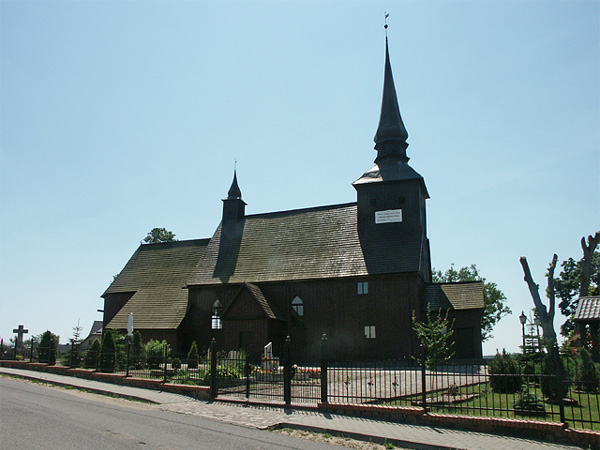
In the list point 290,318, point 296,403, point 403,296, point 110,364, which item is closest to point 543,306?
point 403,296

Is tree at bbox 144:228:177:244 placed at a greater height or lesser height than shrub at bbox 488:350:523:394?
greater

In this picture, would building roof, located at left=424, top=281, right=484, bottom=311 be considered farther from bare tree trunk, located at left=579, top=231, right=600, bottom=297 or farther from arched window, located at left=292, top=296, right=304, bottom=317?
bare tree trunk, located at left=579, top=231, right=600, bottom=297

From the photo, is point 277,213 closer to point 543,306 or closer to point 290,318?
point 290,318

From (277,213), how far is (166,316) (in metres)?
10.9

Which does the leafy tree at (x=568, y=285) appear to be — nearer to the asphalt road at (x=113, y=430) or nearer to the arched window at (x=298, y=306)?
the arched window at (x=298, y=306)

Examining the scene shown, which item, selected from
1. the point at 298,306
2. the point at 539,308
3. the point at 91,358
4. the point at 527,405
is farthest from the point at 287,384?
the point at 539,308

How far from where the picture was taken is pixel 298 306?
101ft

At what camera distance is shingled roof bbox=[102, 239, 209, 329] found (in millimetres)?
33656

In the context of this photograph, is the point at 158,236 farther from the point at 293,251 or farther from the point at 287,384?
the point at 287,384

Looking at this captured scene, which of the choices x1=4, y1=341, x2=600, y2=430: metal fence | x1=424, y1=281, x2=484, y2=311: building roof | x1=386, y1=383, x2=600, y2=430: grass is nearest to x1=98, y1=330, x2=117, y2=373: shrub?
x1=4, y1=341, x2=600, y2=430: metal fence

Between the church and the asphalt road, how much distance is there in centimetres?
1592

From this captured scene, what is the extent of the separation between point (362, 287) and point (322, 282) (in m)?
2.57

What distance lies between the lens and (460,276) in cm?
5750

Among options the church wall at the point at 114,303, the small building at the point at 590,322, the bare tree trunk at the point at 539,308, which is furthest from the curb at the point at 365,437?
the church wall at the point at 114,303
